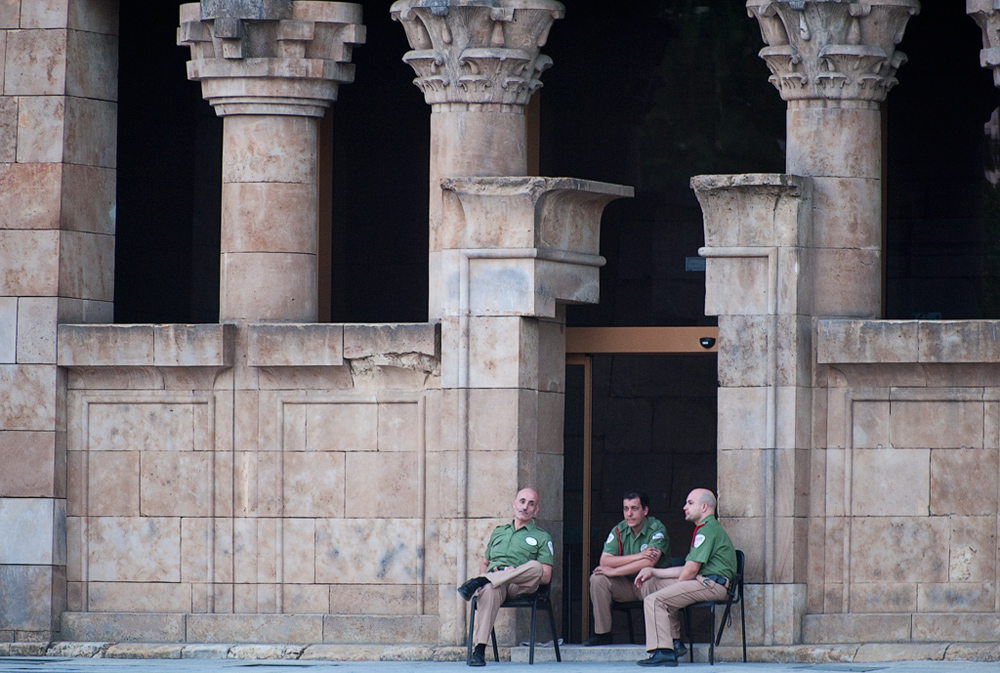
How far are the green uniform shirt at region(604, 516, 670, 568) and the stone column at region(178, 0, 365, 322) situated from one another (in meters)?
3.44

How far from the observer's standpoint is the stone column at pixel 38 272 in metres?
18.4

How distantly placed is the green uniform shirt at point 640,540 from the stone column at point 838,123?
89.0 inches

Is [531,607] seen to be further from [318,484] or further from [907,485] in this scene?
[907,485]

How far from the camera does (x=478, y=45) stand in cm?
1784

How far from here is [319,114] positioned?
18578 millimetres

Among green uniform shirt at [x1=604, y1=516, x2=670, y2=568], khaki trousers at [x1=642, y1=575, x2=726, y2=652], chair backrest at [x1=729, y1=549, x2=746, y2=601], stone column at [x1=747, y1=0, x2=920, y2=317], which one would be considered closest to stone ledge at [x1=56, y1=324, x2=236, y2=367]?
green uniform shirt at [x1=604, y1=516, x2=670, y2=568]

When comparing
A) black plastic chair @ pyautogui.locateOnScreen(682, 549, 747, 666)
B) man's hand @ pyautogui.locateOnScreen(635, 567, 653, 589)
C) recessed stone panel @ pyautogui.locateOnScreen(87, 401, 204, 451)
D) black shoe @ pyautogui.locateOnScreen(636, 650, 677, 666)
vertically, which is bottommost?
black shoe @ pyautogui.locateOnScreen(636, 650, 677, 666)

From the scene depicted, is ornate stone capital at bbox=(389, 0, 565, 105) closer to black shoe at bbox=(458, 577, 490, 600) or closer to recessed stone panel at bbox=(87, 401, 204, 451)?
recessed stone panel at bbox=(87, 401, 204, 451)

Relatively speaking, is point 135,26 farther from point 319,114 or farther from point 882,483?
point 882,483

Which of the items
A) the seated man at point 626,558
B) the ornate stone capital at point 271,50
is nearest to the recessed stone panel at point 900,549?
the seated man at point 626,558

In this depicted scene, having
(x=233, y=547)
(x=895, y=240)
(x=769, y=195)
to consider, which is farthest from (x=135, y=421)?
(x=895, y=240)

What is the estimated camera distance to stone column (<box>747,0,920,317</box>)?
17.4 meters

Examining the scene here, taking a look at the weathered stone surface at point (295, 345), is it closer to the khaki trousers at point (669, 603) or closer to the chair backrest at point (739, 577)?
the khaki trousers at point (669, 603)

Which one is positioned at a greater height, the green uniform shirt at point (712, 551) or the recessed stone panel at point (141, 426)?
the recessed stone panel at point (141, 426)
